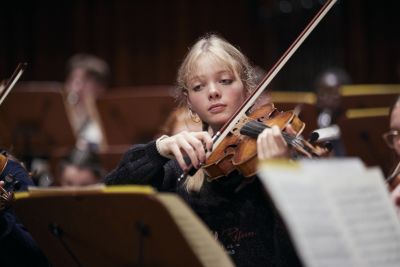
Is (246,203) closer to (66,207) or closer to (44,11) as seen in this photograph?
(66,207)

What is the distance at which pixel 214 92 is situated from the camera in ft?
6.36

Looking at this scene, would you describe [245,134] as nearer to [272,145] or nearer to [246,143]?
[246,143]

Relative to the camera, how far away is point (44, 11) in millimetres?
5961

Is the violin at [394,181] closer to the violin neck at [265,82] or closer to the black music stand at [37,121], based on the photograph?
the violin neck at [265,82]

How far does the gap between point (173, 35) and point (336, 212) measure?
486 cm

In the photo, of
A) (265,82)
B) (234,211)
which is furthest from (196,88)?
(234,211)

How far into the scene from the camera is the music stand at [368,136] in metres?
2.73

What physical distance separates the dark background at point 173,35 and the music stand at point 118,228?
13.2 feet

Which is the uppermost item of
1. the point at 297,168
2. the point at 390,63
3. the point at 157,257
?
the point at 390,63

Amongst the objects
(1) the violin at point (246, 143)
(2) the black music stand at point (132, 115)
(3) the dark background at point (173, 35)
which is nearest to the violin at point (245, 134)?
(1) the violin at point (246, 143)

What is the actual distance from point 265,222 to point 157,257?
423 millimetres

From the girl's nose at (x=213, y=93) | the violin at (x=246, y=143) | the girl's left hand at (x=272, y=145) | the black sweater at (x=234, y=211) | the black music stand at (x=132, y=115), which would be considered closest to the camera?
the girl's left hand at (x=272, y=145)

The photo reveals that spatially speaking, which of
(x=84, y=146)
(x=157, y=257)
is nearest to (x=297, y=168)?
(x=157, y=257)

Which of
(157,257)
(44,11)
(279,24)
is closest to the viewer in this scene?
(157,257)
